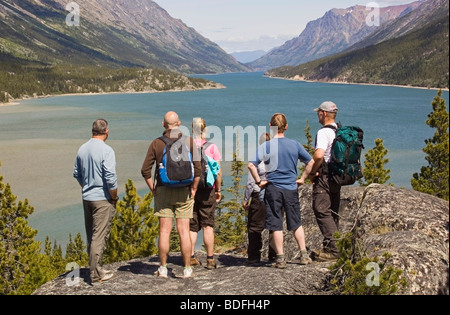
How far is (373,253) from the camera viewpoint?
23.7 feet

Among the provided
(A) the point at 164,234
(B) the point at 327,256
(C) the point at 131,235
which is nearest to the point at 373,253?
(B) the point at 327,256

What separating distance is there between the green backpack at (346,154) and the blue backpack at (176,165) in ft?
9.31

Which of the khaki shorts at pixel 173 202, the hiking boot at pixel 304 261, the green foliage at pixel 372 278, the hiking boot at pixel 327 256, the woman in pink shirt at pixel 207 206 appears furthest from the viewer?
the hiking boot at pixel 327 256

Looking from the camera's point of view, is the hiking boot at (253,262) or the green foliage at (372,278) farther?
the hiking boot at (253,262)

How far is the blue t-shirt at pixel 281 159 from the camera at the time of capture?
8.25m

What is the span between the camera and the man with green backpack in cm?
830

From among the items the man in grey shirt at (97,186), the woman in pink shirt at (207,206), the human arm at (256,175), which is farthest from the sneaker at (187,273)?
the human arm at (256,175)

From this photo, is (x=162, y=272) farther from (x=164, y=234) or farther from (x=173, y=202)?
(x=173, y=202)

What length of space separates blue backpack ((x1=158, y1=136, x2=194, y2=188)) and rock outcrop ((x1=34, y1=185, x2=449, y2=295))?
1.97 meters

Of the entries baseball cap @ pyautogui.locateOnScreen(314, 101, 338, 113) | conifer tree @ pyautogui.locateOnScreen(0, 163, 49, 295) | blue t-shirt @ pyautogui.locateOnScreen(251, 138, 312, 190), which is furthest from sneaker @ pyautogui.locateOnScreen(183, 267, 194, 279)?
conifer tree @ pyautogui.locateOnScreen(0, 163, 49, 295)

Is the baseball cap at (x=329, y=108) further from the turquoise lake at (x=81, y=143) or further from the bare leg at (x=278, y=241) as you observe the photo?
the turquoise lake at (x=81, y=143)
